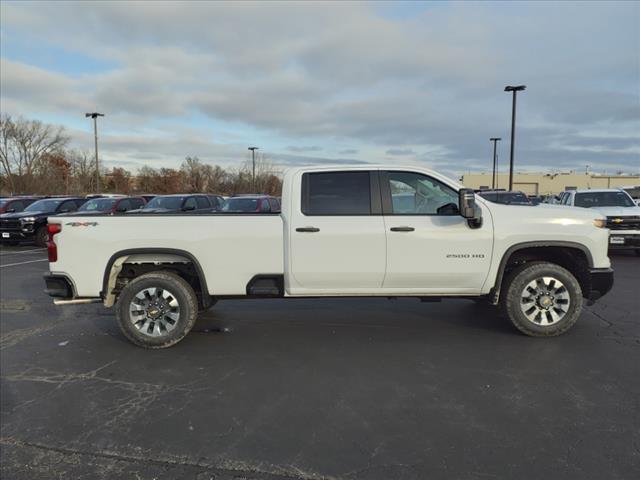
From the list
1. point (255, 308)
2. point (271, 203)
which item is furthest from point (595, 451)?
point (271, 203)

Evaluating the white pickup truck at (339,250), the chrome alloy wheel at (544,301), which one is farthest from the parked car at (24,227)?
the chrome alloy wheel at (544,301)

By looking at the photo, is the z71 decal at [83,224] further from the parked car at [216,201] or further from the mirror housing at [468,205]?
the parked car at [216,201]

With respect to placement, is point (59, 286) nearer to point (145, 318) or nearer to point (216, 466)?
point (145, 318)

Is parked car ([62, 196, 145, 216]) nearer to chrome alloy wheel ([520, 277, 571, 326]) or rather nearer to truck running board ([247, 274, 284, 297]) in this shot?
truck running board ([247, 274, 284, 297])

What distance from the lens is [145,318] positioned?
499 cm

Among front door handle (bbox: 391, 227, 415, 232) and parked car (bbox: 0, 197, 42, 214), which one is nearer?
front door handle (bbox: 391, 227, 415, 232)

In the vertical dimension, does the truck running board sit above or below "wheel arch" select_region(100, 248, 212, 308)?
below

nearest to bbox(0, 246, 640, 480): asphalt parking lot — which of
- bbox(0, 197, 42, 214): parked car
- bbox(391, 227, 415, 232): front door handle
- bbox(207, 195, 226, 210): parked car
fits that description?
bbox(391, 227, 415, 232): front door handle

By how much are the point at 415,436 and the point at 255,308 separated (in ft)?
12.9

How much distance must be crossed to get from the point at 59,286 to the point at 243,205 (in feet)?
30.6

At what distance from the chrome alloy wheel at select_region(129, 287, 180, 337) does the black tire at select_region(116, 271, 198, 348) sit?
0.02m

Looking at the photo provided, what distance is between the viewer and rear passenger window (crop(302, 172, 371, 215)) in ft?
16.3

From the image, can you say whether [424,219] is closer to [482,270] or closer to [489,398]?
[482,270]

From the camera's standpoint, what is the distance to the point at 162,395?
151 inches
